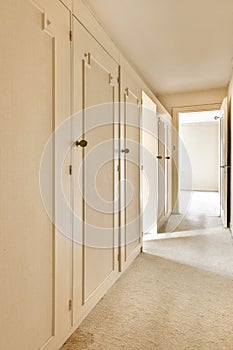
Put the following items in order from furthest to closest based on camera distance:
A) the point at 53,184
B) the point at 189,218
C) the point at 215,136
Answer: the point at 215,136 → the point at 189,218 → the point at 53,184

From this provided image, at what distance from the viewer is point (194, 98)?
4996 mm

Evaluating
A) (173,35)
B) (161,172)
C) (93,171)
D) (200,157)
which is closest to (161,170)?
(161,172)

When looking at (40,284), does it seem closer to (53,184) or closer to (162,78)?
(53,184)

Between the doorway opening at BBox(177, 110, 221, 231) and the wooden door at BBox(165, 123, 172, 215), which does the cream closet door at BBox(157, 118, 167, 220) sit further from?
the doorway opening at BBox(177, 110, 221, 231)

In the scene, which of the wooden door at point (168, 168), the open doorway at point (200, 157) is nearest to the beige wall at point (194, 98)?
the wooden door at point (168, 168)

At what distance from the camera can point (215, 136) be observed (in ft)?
31.7

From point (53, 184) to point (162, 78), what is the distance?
342 cm

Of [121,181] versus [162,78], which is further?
[162,78]

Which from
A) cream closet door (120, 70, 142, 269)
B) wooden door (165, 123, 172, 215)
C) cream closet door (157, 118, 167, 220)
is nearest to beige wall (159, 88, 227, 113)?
wooden door (165, 123, 172, 215)

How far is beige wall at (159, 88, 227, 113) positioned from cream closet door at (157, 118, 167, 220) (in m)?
0.94

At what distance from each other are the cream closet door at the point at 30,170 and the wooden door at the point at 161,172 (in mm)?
2874

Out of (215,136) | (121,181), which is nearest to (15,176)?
(121,181)

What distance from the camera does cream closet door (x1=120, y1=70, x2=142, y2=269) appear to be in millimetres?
2453

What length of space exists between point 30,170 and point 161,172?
11.0ft
